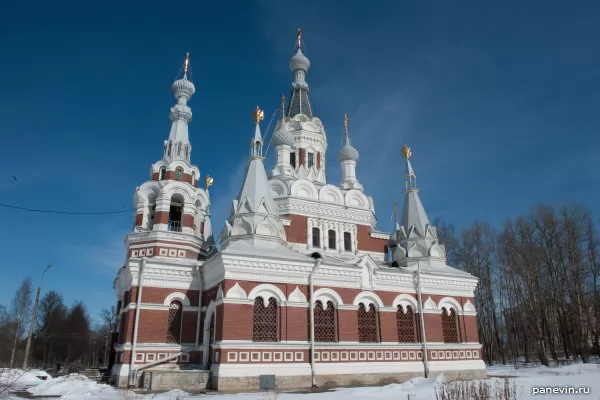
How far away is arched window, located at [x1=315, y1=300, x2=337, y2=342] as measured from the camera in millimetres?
18609

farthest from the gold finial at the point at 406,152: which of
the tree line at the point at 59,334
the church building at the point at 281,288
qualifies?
the tree line at the point at 59,334

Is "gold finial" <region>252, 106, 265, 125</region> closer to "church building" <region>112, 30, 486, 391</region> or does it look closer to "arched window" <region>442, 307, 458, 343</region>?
"church building" <region>112, 30, 486, 391</region>

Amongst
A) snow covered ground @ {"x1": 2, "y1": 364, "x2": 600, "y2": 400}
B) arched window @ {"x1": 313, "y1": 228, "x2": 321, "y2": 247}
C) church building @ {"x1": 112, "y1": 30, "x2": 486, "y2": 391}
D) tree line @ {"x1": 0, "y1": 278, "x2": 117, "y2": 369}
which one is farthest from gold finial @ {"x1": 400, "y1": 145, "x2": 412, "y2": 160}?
tree line @ {"x1": 0, "y1": 278, "x2": 117, "y2": 369}

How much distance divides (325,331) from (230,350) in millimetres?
4480

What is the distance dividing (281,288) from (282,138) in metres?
11.6

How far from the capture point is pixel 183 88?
26.4 meters

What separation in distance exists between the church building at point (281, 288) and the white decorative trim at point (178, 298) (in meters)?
0.04

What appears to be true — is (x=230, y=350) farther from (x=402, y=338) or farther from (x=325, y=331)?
(x=402, y=338)

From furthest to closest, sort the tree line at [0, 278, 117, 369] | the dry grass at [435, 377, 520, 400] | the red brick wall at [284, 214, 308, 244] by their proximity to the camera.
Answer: the tree line at [0, 278, 117, 369] → the red brick wall at [284, 214, 308, 244] → the dry grass at [435, 377, 520, 400]

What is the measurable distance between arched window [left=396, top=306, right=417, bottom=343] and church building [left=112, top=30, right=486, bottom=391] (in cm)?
6

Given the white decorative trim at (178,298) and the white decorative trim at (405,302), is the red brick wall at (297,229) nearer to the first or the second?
the white decorative trim at (405,302)

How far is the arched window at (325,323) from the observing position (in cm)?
1861

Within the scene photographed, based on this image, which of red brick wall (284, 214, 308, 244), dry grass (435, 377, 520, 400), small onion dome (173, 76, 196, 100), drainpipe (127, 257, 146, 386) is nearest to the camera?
dry grass (435, 377, 520, 400)

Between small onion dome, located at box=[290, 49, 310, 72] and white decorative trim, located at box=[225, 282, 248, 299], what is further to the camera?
small onion dome, located at box=[290, 49, 310, 72]
